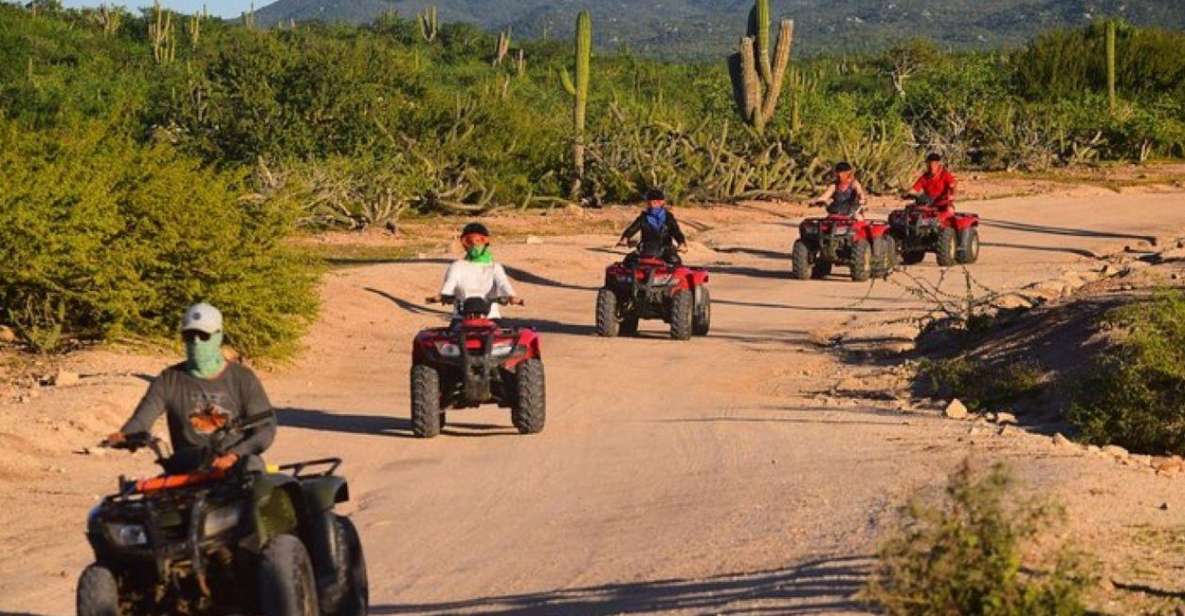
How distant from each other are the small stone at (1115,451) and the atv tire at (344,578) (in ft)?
18.1

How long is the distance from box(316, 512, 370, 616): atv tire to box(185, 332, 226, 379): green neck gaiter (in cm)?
74

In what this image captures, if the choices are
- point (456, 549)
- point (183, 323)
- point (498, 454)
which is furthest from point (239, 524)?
point (498, 454)

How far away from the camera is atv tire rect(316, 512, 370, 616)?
7.92 meters

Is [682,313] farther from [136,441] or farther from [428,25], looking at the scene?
[428,25]

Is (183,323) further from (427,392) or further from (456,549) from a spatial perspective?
(427,392)

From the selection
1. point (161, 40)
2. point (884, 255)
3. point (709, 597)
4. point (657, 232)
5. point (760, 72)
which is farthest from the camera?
point (161, 40)

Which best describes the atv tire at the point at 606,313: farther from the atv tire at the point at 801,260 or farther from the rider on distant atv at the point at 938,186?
the rider on distant atv at the point at 938,186

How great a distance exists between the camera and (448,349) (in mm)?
14578

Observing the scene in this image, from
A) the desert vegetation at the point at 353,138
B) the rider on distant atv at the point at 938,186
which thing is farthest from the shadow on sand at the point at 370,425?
the rider on distant atv at the point at 938,186

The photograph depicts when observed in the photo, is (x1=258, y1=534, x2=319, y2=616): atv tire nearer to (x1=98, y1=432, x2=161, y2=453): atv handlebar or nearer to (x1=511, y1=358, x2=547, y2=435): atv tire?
(x1=98, y1=432, x2=161, y2=453): atv handlebar

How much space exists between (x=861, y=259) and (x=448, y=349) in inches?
499

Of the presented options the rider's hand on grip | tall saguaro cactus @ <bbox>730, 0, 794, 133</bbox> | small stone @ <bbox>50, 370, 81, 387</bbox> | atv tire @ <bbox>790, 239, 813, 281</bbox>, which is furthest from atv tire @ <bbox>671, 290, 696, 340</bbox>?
tall saguaro cactus @ <bbox>730, 0, 794, 133</bbox>

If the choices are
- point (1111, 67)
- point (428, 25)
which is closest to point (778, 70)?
point (1111, 67)

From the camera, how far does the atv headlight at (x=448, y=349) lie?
14531 millimetres
